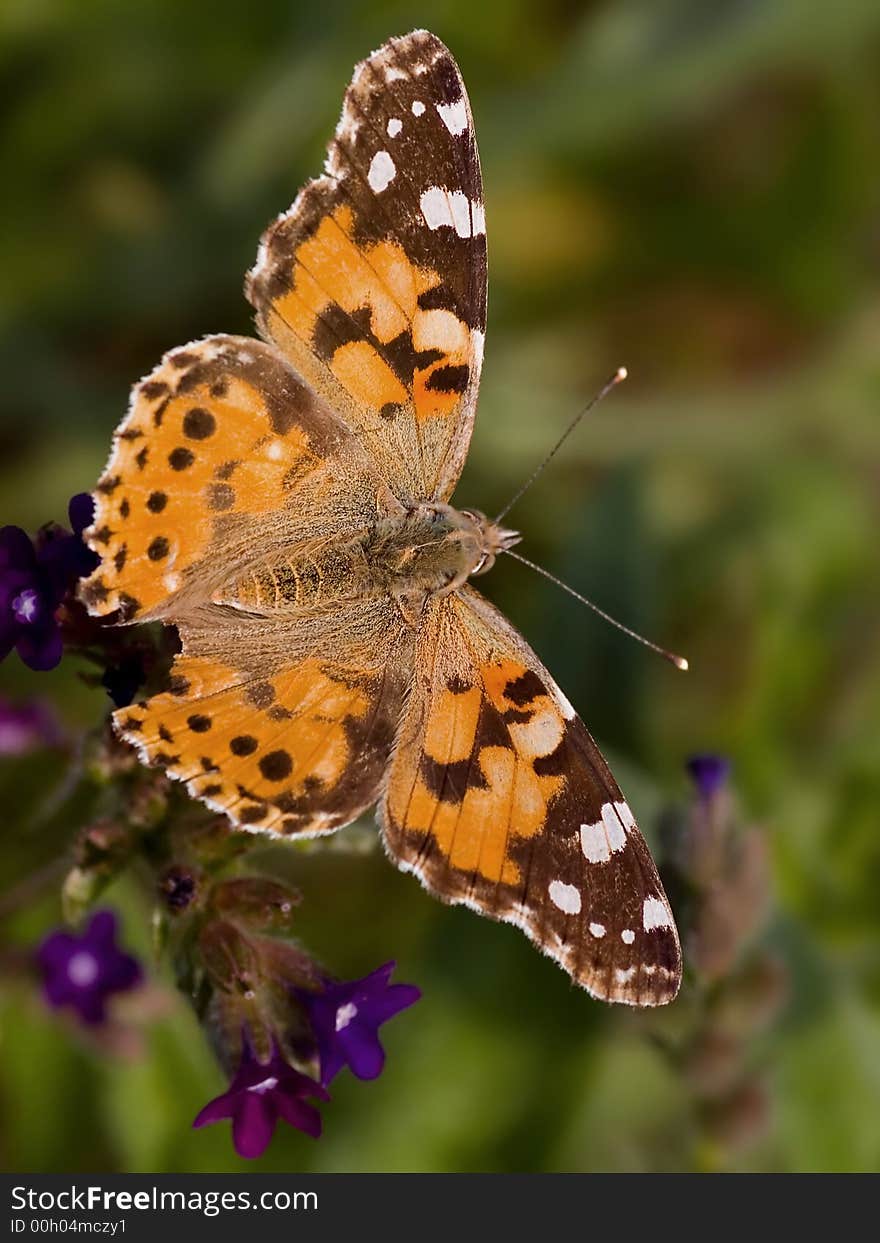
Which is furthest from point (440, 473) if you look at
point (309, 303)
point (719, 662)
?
point (719, 662)

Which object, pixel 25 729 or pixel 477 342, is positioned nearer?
pixel 477 342

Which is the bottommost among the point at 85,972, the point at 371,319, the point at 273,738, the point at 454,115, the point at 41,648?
the point at 85,972

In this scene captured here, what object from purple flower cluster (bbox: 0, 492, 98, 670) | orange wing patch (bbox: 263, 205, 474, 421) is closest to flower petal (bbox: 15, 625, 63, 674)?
purple flower cluster (bbox: 0, 492, 98, 670)

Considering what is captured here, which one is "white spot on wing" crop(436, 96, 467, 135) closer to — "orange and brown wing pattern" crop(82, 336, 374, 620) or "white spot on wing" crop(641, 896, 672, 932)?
"orange and brown wing pattern" crop(82, 336, 374, 620)

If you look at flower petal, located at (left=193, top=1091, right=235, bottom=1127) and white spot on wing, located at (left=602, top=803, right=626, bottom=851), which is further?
flower petal, located at (left=193, top=1091, right=235, bottom=1127)

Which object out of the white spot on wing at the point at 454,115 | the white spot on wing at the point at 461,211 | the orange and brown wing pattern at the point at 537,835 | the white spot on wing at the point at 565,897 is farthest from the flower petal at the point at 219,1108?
Answer: the white spot on wing at the point at 454,115

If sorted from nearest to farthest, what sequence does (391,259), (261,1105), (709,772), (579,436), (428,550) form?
(261,1105) → (391,259) → (428,550) → (709,772) → (579,436)

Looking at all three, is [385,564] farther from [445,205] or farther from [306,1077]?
[306,1077]

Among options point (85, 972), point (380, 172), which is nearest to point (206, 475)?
point (380, 172)
